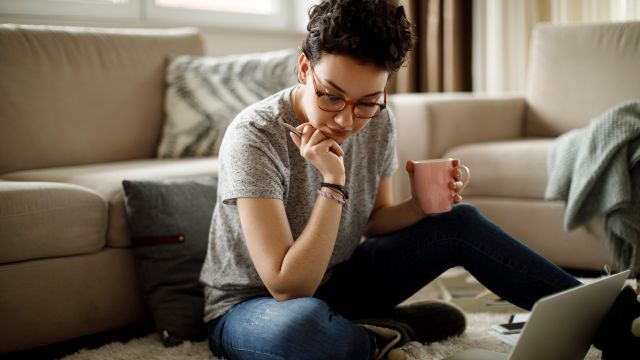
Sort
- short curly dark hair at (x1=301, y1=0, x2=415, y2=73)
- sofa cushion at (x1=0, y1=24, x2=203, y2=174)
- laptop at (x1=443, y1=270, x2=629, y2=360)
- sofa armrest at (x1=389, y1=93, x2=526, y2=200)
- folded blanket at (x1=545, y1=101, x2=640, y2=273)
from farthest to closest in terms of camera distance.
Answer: sofa armrest at (x1=389, y1=93, x2=526, y2=200)
sofa cushion at (x1=0, y1=24, x2=203, y2=174)
folded blanket at (x1=545, y1=101, x2=640, y2=273)
short curly dark hair at (x1=301, y1=0, x2=415, y2=73)
laptop at (x1=443, y1=270, x2=629, y2=360)

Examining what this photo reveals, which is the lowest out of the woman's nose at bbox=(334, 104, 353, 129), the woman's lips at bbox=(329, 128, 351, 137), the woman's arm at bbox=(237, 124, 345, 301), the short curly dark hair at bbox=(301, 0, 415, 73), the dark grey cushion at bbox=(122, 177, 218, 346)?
the dark grey cushion at bbox=(122, 177, 218, 346)

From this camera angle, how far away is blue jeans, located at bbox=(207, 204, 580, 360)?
1.31 meters

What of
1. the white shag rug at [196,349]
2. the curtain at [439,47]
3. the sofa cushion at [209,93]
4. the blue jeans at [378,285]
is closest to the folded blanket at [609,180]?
the white shag rug at [196,349]

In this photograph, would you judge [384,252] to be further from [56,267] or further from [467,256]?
[56,267]

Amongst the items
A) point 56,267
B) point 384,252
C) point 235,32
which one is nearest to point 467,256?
point 384,252

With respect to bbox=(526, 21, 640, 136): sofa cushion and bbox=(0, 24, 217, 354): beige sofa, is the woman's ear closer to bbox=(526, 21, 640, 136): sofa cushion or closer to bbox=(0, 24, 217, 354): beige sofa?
bbox=(0, 24, 217, 354): beige sofa

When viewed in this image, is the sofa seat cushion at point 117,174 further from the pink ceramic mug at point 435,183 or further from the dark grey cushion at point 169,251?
the pink ceramic mug at point 435,183

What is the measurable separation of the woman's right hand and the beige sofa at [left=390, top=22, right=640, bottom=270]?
4.34ft

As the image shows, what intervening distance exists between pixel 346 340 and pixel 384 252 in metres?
0.33

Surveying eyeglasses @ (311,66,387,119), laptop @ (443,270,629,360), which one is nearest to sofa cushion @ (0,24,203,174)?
eyeglasses @ (311,66,387,119)

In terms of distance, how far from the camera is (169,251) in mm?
1846

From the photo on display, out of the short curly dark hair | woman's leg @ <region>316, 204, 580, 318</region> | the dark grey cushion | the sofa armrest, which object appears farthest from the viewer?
the sofa armrest

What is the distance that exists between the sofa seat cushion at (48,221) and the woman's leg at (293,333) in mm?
567

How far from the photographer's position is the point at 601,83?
116 inches
